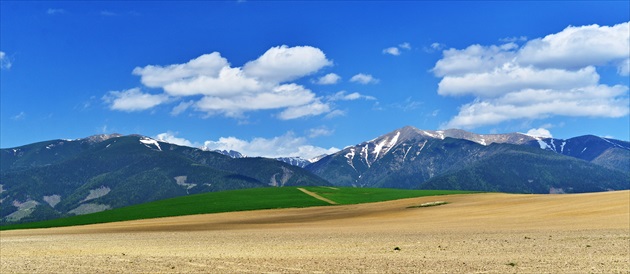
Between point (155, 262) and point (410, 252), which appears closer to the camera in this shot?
point (155, 262)

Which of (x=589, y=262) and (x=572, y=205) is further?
(x=572, y=205)

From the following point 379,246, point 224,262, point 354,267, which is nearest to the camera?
point 354,267

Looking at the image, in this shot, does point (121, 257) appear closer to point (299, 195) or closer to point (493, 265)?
point (493, 265)

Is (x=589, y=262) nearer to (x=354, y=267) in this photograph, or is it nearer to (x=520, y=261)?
(x=520, y=261)

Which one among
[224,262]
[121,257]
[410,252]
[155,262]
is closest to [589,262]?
[410,252]

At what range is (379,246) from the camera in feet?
159

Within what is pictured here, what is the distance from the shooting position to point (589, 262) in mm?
33406

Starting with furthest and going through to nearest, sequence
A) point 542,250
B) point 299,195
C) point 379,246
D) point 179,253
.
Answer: point 299,195, point 379,246, point 179,253, point 542,250

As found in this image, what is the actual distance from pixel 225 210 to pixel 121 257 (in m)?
111

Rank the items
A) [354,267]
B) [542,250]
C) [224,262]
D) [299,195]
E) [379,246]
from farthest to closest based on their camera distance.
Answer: [299,195]
[379,246]
[542,250]
[224,262]
[354,267]

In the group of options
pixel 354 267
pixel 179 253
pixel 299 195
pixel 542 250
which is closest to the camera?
pixel 354 267

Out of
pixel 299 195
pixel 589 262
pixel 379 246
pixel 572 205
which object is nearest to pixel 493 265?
pixel 589 262

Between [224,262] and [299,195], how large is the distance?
505 ft

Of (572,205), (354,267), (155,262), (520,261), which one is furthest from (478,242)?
(572,205)
